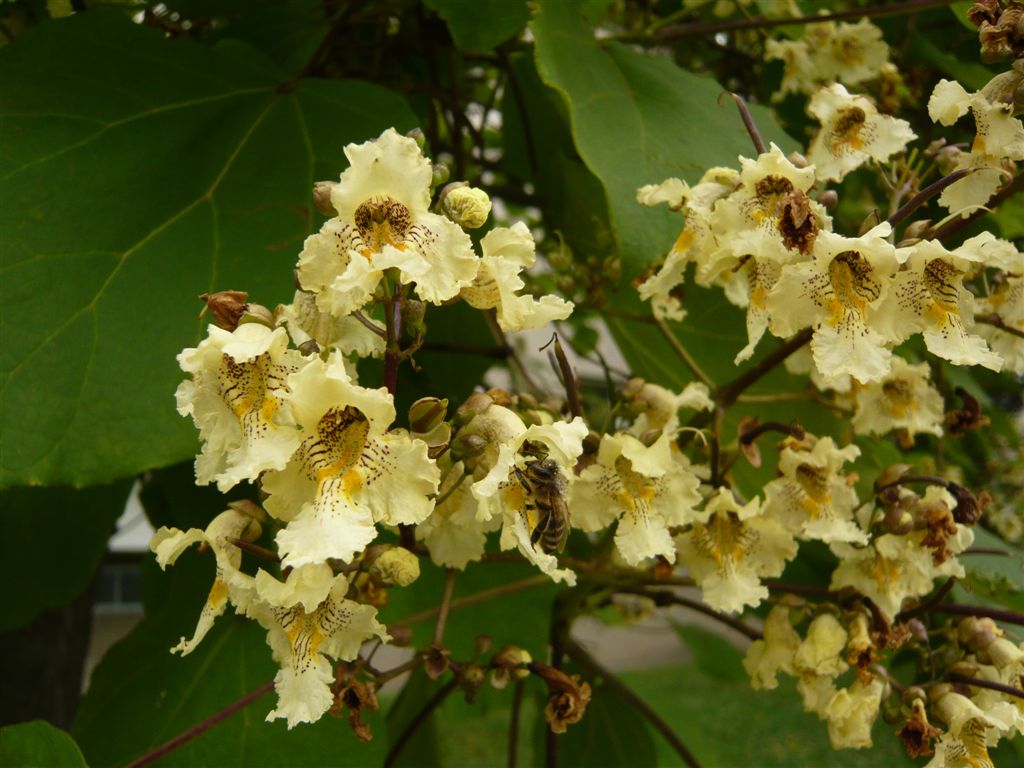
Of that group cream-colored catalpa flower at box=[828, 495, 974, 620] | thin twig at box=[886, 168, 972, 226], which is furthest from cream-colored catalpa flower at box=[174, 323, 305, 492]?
cream-colored catalpa flower at box=[828, 495, 974, 620]

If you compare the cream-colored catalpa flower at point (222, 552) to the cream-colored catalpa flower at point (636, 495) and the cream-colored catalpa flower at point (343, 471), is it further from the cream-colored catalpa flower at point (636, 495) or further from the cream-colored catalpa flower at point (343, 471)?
the cream-colored catalpa flower at point (636, 495)

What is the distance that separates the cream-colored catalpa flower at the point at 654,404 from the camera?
0.84 metres

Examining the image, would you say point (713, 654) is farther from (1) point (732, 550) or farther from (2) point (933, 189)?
(2) point (933, 189)

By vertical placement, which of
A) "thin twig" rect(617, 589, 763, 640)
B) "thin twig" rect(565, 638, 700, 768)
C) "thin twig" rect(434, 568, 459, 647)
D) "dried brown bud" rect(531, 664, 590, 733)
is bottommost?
"thin twig" rect(565, 638, 700, 768)

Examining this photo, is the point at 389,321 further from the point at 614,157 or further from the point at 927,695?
the point at 927,695

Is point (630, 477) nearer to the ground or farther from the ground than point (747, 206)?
nearer to the ground

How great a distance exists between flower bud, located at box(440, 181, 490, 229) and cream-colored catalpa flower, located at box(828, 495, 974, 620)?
0.49 metres

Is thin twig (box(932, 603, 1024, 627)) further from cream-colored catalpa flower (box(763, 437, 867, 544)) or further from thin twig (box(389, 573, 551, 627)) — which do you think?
thin twig (box(389, 573, 551, 627))

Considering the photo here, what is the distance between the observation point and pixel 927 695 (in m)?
0.84

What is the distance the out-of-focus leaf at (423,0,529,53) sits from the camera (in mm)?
935

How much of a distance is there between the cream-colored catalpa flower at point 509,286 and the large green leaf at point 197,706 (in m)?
0.49

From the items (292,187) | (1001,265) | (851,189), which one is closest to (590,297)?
(292,187)

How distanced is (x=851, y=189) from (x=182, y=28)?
3.63ft

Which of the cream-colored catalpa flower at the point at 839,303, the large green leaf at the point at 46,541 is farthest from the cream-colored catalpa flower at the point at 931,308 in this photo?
the large green leaf at the point at 46,541
